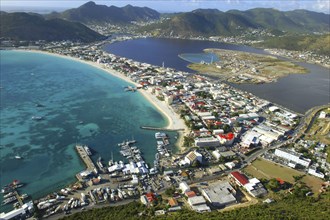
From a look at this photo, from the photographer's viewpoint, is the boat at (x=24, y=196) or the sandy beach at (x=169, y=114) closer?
the boat at (x=24, y=196)

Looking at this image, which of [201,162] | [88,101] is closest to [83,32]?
[88,101]

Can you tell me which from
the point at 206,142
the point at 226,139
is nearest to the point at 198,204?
the point at 206,142

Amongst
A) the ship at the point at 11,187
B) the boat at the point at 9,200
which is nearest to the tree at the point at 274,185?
the boat at the point at 9,200

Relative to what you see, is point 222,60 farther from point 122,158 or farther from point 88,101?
point 122,158

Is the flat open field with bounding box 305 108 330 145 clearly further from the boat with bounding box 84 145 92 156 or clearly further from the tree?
the boat with bounding box 84 145 92 156

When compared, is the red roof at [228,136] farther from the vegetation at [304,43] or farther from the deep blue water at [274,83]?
the vegetation at [304,43]

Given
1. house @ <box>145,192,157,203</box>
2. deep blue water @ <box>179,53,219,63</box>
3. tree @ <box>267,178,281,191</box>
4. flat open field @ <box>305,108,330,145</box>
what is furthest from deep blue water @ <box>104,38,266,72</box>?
house @ <box>145,192,157,203</box>
